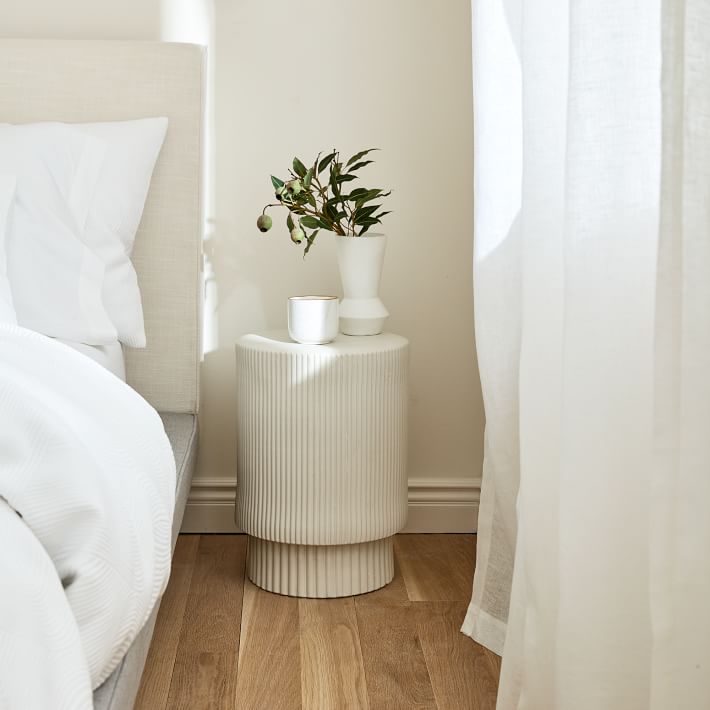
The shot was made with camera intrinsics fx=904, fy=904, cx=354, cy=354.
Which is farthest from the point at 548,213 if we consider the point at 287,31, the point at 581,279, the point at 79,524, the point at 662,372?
the point at 287,31

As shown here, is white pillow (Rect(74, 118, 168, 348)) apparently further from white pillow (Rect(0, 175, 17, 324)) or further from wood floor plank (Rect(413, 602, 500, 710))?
wood floor plank (Rect(413, 602, 500, 710))

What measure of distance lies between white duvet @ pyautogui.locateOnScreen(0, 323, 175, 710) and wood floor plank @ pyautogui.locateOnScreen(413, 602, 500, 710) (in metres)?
0.66

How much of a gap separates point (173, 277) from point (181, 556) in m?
0.67

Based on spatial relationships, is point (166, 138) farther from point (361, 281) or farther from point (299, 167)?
point (361, 281)

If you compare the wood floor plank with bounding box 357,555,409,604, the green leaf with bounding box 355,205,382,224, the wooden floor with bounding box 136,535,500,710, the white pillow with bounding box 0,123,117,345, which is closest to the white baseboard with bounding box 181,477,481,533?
the wooden floor with bounding box 136,535,500,710

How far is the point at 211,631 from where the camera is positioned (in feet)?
5.81

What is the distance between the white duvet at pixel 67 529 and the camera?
769 millimetres

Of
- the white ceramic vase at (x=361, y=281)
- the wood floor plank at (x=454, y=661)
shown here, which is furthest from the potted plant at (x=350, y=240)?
the wood floor plank at (x=454, y=661)

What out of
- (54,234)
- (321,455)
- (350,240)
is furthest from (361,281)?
(54,234)

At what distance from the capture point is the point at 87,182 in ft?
6.11

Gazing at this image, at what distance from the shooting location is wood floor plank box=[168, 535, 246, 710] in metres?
1.54

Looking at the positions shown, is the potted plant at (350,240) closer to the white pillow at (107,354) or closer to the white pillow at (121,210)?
the white pillow at (121,210)

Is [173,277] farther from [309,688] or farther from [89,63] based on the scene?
[309,688]

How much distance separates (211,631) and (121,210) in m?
0.89
